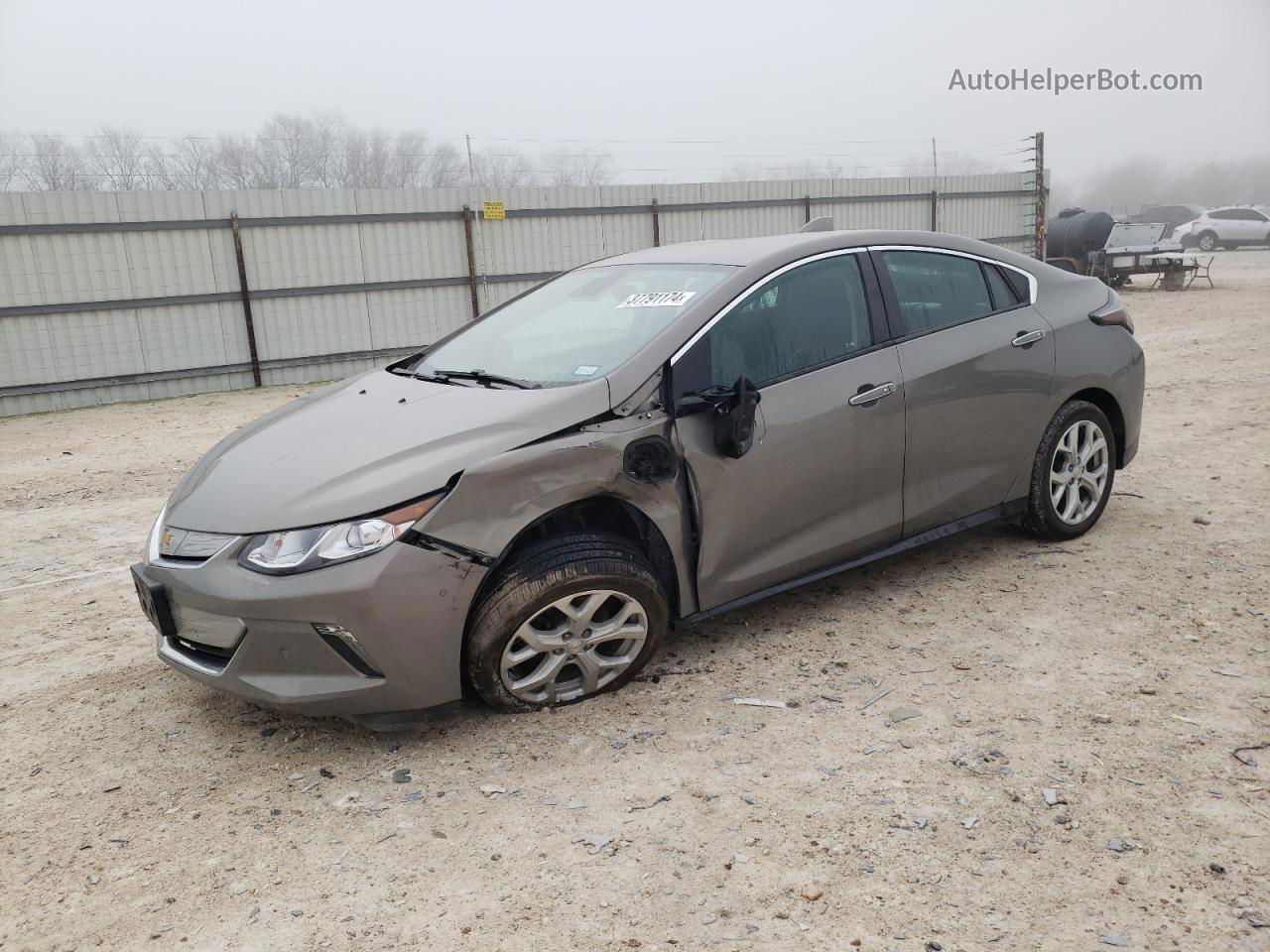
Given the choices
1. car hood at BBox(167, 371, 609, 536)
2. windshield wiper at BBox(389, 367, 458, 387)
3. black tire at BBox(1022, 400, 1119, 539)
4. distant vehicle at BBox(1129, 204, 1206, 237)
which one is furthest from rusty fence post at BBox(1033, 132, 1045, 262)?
car hood at BBox(167, 371, 609, 536)

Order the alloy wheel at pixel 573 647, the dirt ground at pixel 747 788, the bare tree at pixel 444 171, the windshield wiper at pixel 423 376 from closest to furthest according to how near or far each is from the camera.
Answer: the dirt ground at pixel 747 788, the alloy wheel at pixel 573 647, the windshield wiper at pixel 423 376, the bare tree at pixel 444 171

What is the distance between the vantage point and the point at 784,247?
3965mm

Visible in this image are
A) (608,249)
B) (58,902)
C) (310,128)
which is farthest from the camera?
(310,128)

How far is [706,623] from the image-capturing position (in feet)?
13.8

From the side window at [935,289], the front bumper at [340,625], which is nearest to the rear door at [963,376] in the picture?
the side window at [935,289]

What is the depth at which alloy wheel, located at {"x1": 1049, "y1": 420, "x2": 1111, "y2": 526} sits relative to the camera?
4.72 meters

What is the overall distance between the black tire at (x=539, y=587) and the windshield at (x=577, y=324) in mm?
622

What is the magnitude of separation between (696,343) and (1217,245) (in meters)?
37.3

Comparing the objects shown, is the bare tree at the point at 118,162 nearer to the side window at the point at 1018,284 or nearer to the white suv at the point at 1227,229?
the side window at the point at 1018,284

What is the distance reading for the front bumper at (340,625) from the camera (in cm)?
294

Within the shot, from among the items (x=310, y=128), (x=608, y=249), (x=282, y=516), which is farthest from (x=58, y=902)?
(x=310, y=128)

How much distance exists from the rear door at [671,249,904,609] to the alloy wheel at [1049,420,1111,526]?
3.68 ft

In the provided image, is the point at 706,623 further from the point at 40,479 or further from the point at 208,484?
the point at 40,479

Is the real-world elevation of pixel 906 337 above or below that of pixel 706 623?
above
